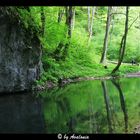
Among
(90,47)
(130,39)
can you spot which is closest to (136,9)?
(130,39)

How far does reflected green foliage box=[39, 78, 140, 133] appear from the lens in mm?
10375

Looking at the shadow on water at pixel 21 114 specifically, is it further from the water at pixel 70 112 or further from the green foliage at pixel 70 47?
the green foliage at pixel 70 47

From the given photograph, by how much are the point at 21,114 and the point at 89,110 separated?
258 centimetres

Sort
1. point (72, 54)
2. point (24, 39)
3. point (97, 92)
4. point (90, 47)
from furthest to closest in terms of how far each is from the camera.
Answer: point (90, 47) → point (72, 54) → point (97, 92) → point (24, 39)

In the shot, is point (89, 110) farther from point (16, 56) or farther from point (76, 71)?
point (76, 71)

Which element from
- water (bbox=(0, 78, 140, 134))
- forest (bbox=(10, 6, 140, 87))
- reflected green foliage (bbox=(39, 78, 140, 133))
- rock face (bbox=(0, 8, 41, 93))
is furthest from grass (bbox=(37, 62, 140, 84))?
water (bbox=(0, 78, 140, 134))

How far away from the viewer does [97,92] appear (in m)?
18.2

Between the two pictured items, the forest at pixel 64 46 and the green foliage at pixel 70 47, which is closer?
the forest at pixel 64 46

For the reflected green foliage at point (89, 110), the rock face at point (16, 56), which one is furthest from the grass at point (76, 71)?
the reflected green foliage at point (89, 110)

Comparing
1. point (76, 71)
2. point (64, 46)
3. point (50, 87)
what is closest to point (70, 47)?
point (64, 46)

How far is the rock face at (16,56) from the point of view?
15609mm

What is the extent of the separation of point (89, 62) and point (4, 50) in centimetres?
1469

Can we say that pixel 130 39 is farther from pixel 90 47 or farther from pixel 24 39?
pixel 24 39

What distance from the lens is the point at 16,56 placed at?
16562 mm
